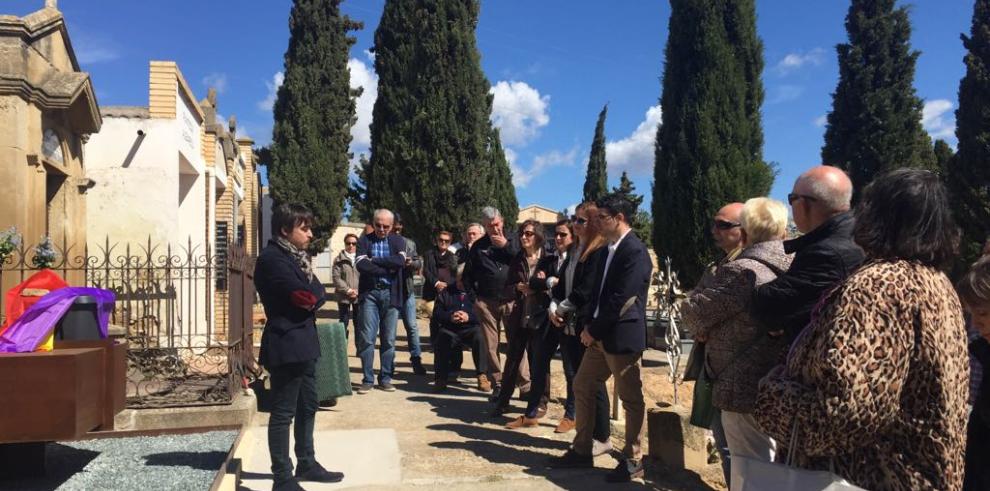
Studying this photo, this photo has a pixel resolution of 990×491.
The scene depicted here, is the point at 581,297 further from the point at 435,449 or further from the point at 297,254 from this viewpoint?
the point at 297,254

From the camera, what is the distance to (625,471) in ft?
14.4

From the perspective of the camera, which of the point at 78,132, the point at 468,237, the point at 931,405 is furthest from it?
the point at 78,132

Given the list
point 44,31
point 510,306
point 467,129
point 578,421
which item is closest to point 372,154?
point 467,129

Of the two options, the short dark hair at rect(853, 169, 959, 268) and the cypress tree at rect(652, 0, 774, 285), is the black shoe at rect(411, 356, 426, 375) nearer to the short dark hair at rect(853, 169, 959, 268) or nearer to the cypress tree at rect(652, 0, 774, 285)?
the short dark hair at rect(853, 169, 959, 268)

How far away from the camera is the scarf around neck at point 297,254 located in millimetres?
4230

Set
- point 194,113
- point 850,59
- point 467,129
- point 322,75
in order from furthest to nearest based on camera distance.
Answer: point 322,75
point 850,59
point 467,129
point 194,113

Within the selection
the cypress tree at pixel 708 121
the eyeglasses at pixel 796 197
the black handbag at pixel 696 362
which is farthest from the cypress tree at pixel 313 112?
the eyeglasses at pixel 796 197

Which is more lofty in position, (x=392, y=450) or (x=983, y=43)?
(x=983, y=43)

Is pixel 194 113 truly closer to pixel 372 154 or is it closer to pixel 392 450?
pixel 372 154

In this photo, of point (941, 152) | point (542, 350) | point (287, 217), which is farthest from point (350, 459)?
point (941, 152)

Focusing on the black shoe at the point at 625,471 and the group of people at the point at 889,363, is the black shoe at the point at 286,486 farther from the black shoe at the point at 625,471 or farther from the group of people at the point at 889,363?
the group of people at the point at 889,363

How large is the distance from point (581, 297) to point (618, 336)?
2.68 ft

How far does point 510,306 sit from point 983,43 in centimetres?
1415

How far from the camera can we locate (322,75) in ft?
70.5
